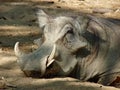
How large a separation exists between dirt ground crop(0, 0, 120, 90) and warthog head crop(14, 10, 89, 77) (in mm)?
102

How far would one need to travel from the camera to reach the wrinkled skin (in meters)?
3.65

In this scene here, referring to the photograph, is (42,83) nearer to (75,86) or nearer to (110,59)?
(75,86)

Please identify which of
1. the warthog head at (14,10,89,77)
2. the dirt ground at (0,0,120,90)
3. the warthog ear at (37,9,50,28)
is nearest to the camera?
the dirt ground at (0,0,120,90)

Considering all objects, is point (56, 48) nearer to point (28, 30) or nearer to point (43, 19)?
point (43, 19)

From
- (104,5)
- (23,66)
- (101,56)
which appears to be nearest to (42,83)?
(23,66)

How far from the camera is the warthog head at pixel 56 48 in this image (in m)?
3.61

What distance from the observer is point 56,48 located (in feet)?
12.3

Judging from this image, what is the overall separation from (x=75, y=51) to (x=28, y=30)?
82.4 inches

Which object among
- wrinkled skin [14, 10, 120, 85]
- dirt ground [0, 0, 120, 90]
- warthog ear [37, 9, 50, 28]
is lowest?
dirt ground [0, 0, 120, 90]

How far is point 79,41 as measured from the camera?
3.90 metres

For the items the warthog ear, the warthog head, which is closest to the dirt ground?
the warthog head

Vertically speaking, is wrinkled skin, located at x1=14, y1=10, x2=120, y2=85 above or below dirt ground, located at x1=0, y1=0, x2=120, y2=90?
above

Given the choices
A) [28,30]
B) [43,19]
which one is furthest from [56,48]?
[28,30]

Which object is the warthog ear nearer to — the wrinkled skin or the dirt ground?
the wrinkled skin
